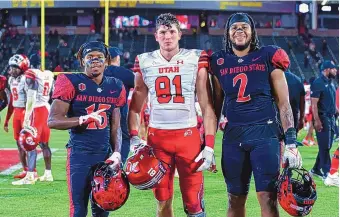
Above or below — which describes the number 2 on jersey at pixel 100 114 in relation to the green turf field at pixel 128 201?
above

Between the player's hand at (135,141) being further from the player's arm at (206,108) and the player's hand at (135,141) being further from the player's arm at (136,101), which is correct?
the player's arm at (206,108)

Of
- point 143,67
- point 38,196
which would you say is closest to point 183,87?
point 143,67

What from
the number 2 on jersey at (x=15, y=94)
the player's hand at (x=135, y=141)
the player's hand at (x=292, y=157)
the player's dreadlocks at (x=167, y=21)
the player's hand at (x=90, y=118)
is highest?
the player's dreadlocks at (x=167, y=21)

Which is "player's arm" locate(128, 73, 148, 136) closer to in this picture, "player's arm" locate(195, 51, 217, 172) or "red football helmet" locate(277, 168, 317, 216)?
"player's arm" locate(195, 51, 217, 172)

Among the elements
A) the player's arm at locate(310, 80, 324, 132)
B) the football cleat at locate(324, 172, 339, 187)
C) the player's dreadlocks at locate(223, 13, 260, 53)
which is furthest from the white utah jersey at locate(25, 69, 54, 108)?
the player's dreadlocks at locate(223, 13, 260, 53)

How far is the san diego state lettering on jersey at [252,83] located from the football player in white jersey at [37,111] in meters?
5.23

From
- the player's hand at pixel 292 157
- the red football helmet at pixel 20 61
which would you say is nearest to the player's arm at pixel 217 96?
the player's hand at pixel 292 157

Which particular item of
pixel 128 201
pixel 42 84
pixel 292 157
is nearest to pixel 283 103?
pixel 292 157

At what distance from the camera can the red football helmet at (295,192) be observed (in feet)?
19.7

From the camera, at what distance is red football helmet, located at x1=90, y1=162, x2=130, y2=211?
619 cm

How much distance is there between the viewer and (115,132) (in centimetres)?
659

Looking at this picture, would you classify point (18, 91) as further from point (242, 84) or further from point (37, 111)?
point (242, 84)

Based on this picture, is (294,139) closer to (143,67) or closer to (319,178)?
(143,67)

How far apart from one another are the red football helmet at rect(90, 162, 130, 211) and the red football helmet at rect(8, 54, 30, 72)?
5.21m
